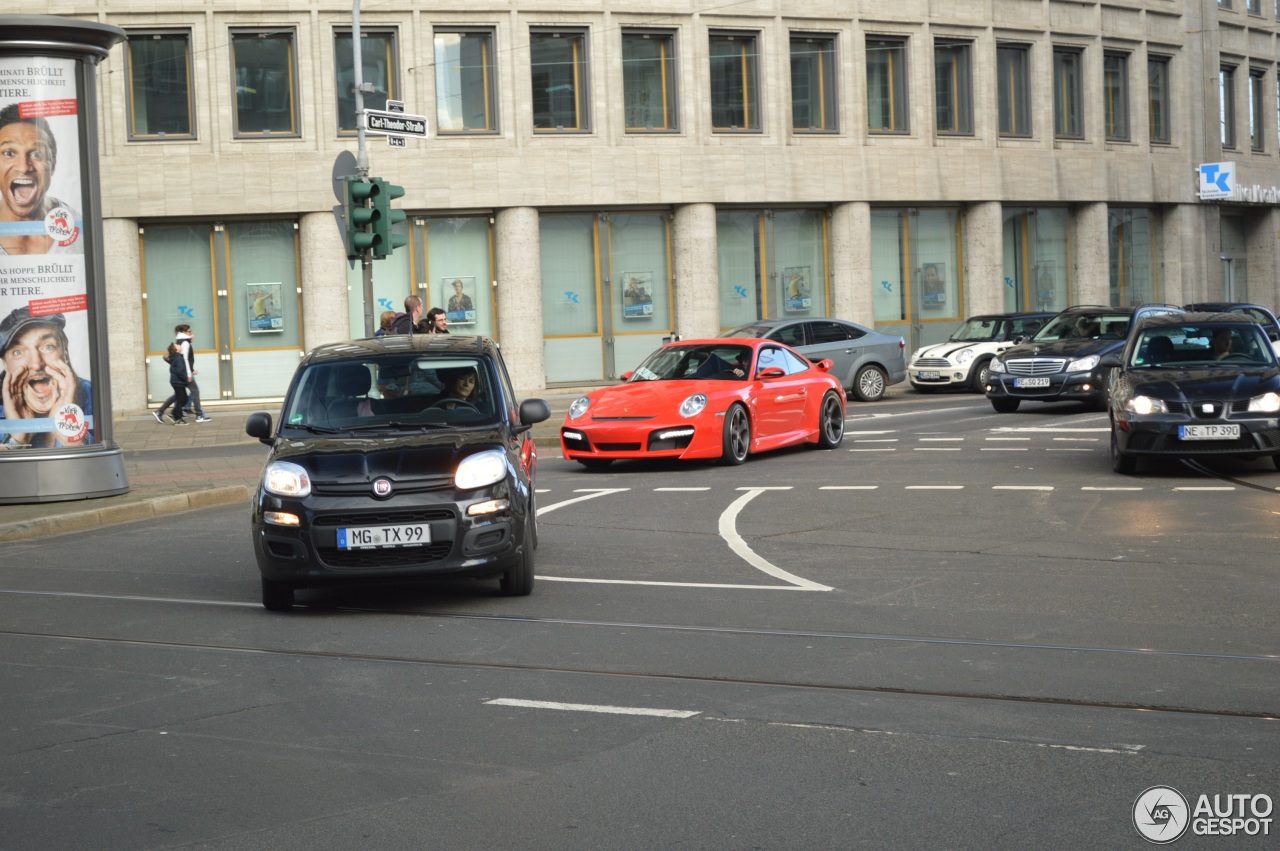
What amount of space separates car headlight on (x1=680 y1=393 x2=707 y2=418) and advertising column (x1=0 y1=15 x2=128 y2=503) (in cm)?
594

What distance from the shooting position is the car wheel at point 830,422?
19.4 m

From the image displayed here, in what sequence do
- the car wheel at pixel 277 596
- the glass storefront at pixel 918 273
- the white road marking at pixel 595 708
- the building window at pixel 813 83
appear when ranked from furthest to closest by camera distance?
the glass storefront at pixel 918 273 < the building window at pixel 813 83 < the car wheel at pixel 277 596 < the white road marking at pixel 595 708

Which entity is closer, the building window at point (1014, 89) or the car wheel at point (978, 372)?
A: the car wheel at point (978, 372)

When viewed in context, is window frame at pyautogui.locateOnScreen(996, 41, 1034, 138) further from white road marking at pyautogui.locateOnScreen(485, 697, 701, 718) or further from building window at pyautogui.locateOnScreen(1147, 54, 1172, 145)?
white road marking at pyautogui.locateOnScreen(485, 697, 701, 718)

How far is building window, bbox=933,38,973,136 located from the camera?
39.0 m

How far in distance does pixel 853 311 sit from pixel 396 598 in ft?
92.5

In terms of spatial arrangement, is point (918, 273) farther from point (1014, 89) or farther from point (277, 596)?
point (277, 596)

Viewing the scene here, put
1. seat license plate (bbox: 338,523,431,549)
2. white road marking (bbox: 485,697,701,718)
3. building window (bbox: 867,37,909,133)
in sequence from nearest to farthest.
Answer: white road marking (bbox: 485,697,701,718), seat license plate (bbox: 338,523,431,549), building window (bbox: 867,37,909,133)

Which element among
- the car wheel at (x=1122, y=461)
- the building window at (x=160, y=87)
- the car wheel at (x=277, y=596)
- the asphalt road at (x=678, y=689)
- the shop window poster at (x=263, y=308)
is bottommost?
the asphalt road at (x=678, y=689)

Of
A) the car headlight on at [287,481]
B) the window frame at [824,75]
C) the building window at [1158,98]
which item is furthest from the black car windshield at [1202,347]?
the building window at [1158,98]

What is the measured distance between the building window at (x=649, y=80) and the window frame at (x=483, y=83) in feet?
9.54

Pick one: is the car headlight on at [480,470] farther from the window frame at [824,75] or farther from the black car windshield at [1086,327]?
the window frame at [824,75]

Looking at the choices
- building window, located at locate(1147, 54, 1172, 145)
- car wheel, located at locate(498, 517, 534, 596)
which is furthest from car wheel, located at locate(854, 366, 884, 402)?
car wheel, located at locate(498, 517, 534, 596)

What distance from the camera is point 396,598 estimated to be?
1001 cm
